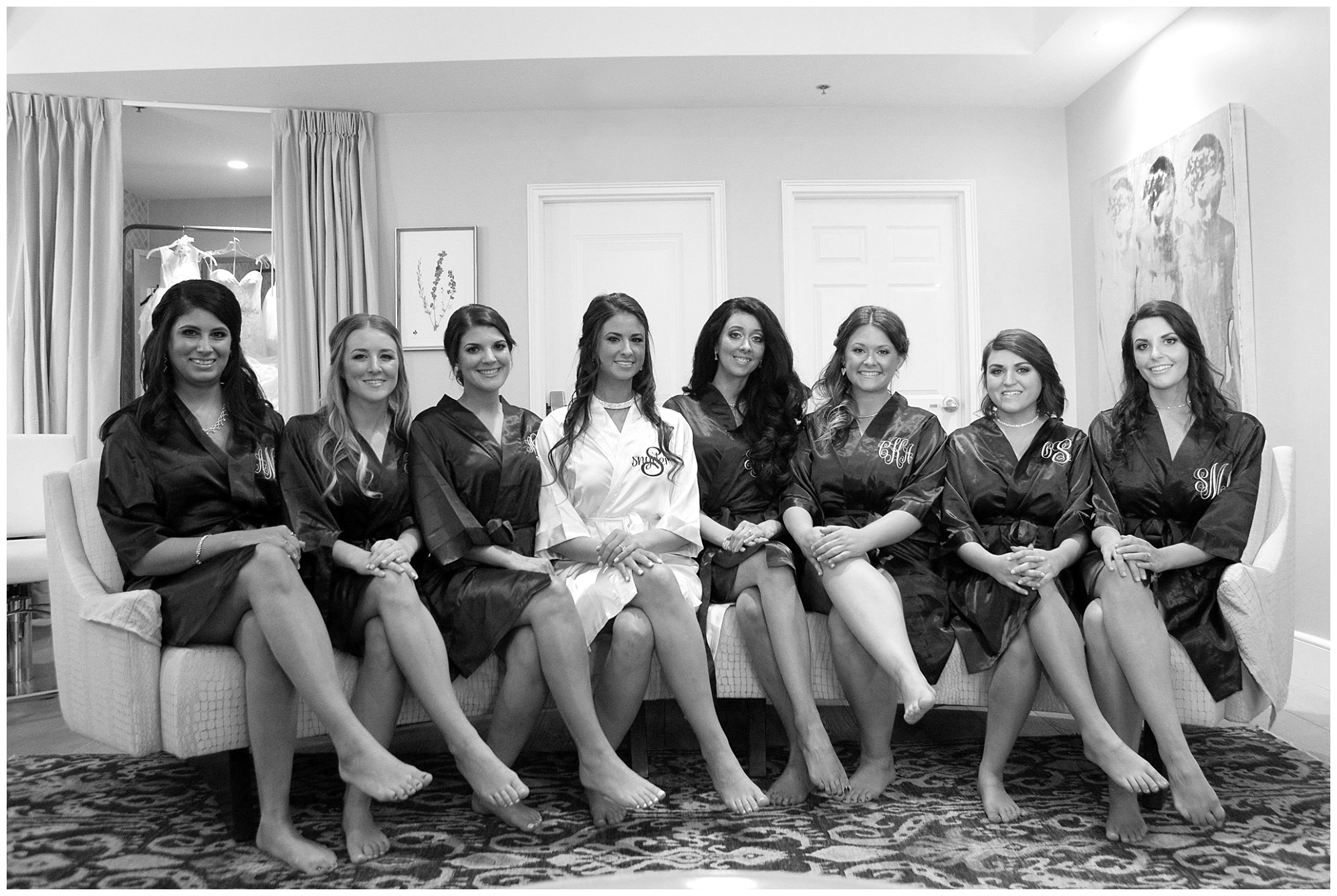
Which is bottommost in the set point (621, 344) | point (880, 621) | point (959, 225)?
point (880, 621)

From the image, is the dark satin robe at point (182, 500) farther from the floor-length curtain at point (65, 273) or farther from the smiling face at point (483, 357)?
the floor-length curtain at point (65, 273)

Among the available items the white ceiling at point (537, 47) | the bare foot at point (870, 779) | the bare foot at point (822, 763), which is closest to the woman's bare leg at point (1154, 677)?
the bare foot at point (870, 779)

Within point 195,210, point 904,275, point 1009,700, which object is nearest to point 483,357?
point 1009,700

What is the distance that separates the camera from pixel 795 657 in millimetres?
2125

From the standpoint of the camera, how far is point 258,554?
1.91 meters

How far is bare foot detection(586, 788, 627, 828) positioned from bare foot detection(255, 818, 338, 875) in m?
0.49

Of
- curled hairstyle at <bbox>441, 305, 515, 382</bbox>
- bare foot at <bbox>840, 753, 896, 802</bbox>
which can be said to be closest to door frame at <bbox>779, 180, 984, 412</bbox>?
curled hairstyle at <bbox>441, 305, 515, 382</bbox>

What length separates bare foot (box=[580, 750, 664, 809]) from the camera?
1888 millimetres

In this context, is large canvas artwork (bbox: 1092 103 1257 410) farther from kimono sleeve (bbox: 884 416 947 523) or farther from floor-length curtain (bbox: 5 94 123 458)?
floor-length curtain (bbox: 5 94 123 458)

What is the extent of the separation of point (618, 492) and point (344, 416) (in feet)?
2.15

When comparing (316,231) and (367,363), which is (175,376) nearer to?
(367,363)

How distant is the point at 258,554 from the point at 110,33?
3331 mm

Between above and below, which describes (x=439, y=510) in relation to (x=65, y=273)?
below

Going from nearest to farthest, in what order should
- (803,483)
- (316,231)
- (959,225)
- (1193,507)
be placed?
(1193,507), (803,483), (316,231), (959,225)
